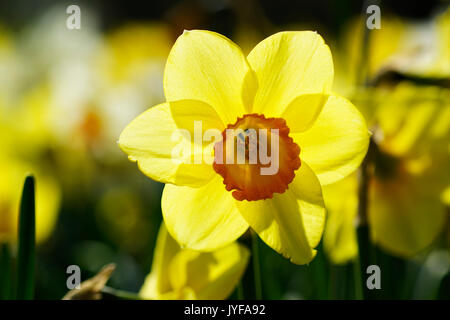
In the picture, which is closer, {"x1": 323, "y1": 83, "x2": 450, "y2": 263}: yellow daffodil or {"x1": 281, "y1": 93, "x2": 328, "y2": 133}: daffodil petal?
{"x1": 281, "y1": 93, "x2": 328, "y2": 133}: daffodil petal

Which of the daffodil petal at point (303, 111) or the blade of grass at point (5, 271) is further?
the blade of grass at point (5, 271)

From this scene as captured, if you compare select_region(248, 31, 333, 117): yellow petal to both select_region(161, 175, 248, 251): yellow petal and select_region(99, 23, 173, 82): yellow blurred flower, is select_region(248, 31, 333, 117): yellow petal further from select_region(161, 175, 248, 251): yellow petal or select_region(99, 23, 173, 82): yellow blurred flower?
select_region(99, 23, 173, 82): yellow blurred flower

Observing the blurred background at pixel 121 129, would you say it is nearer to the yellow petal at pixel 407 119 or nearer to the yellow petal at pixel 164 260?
the yellow petal at pixel 407 119

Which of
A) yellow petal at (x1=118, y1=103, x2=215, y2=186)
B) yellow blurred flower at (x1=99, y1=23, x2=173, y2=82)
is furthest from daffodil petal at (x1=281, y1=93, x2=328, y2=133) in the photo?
yellow blurred flower at (x1=99, y1=23, x2=173, y2=82)

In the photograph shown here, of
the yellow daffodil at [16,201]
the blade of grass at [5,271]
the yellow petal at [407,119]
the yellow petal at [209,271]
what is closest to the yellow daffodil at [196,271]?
the yellow petal at [209,271]

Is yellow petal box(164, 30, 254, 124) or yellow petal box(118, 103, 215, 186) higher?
yellow petal box(164, 30, 254, 124)
